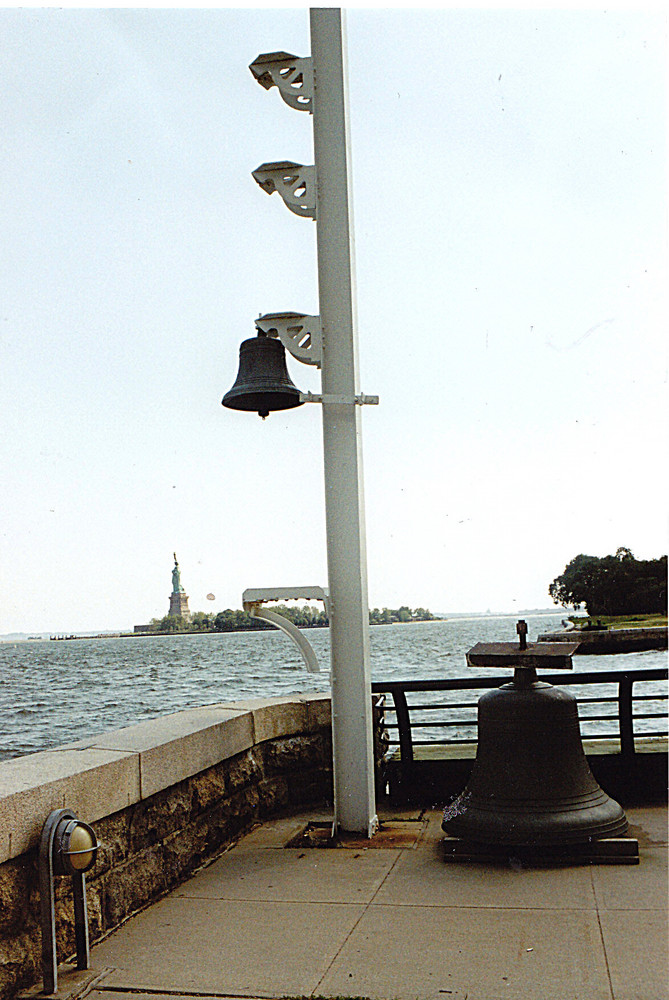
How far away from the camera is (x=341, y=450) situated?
4891 mm

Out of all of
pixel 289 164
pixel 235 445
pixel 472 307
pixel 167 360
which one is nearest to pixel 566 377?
pixel 472 307

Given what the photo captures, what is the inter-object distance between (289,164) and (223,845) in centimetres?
370

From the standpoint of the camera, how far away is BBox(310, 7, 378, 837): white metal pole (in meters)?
4.77

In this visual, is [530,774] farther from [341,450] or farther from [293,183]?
[293,183]

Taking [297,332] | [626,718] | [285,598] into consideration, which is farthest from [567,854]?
[297,332]

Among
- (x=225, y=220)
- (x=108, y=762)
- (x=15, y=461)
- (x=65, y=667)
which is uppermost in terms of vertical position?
(x=225, y=220)

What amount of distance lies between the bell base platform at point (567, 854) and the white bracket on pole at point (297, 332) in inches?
106

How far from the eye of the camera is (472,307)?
4419 cm

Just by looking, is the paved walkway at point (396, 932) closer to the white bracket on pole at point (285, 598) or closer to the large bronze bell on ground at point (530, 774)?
the large bronze bell on ground at point (530, 774)

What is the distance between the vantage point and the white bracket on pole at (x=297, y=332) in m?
4.86

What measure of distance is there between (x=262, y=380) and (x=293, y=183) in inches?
45.3

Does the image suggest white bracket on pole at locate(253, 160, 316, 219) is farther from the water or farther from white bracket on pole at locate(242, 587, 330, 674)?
the water

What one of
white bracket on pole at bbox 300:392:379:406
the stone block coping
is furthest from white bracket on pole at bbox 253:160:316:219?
the stone block coping

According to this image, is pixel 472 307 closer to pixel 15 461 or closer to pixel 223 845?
pixel 15 461
